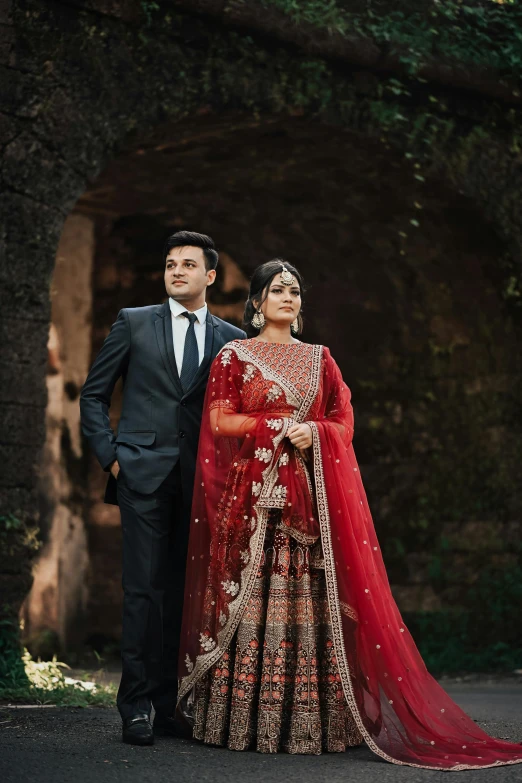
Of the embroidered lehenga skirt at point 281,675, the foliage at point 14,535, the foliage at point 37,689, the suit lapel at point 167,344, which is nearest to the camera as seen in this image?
the embroidered lehenga skirt at point 281,675

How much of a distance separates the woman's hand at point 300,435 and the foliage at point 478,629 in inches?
143

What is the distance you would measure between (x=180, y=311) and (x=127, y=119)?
64.8 inches

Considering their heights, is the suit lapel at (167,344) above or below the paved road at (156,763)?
above

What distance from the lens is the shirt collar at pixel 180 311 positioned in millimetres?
4133

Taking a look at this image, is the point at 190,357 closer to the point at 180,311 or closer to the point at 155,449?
the point at 180,311

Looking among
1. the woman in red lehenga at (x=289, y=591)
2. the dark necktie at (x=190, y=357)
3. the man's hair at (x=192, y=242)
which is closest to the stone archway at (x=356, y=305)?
the man's hair at (x=192, y=242)

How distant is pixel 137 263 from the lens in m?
7.85

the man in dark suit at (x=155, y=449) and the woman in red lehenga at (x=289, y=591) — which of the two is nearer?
the woman in red lehenga at (x=289, y=591)

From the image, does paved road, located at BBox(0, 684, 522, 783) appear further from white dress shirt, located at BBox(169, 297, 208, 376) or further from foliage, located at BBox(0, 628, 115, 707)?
white dress shirt, located at BBox(169, 297, 208, 376)

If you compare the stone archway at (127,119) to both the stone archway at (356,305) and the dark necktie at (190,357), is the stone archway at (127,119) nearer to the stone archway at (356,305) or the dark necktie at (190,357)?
the stone archway at (356,305)

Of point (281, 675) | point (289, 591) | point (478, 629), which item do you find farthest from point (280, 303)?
point (478, 629)

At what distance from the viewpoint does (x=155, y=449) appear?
3.96m

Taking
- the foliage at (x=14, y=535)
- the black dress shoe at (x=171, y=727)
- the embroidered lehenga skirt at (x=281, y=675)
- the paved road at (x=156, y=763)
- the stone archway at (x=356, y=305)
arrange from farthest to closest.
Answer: the stone archway at (x=356, y=305)
the foliage at (x=14, y=535)
the black dress shoe at (x=171, y=727)
the embroidered lehenga skirt at (x=281, y=675)
the paved road at (x=156, y=763)

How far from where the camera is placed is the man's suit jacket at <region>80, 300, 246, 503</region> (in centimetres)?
392
